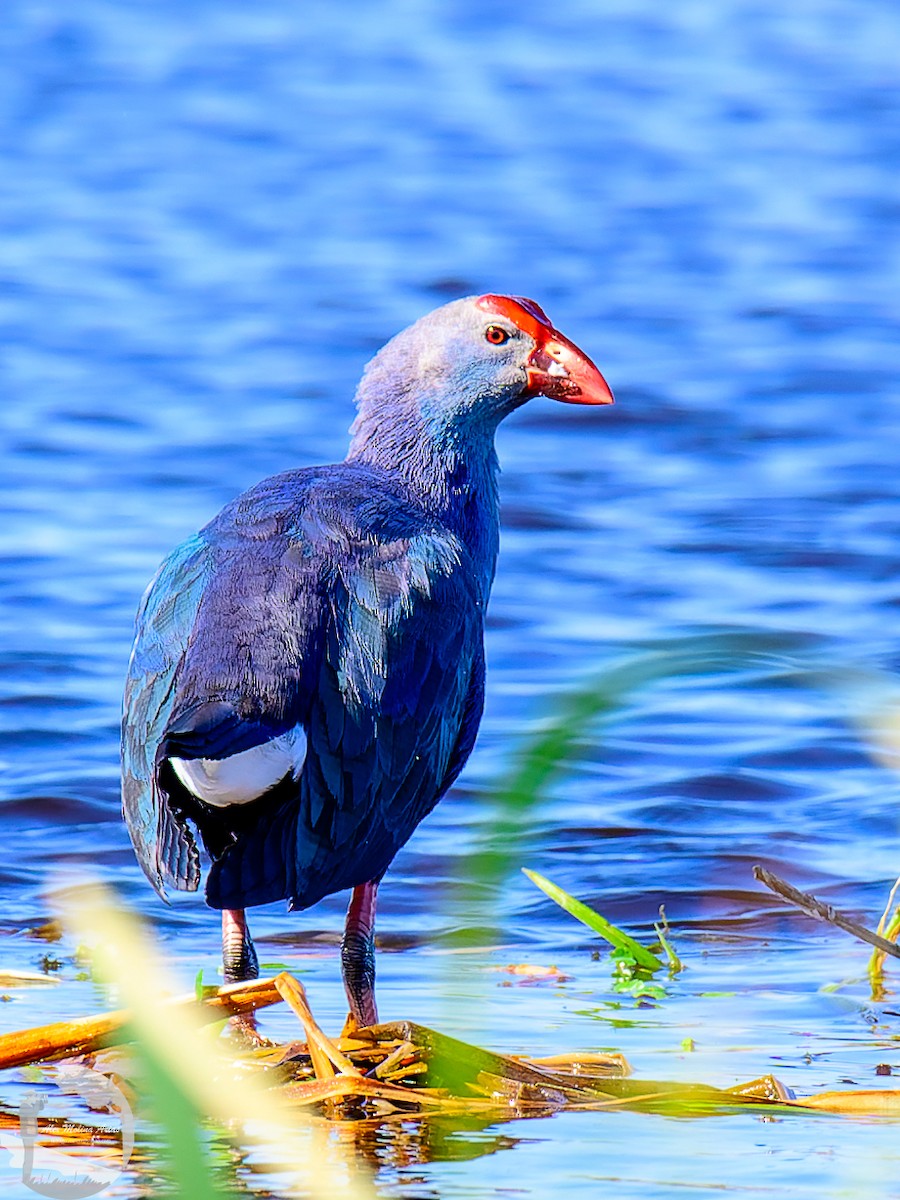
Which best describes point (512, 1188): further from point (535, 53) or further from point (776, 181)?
point (535, 53)

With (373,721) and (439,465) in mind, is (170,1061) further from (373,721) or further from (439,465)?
(439,465)

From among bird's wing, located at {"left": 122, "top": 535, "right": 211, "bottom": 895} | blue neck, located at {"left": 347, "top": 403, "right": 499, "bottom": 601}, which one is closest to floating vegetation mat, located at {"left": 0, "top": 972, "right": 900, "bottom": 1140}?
bird's wing, located at {"left": 122, "top": 535, "right": 211, "bottom": 895}

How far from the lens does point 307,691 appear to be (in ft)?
11.1

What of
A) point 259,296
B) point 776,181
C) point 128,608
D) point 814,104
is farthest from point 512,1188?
point 814,104

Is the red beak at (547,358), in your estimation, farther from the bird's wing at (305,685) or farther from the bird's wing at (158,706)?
the bird's wing at (158,706)

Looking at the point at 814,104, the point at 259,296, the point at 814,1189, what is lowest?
the point at 814,1189

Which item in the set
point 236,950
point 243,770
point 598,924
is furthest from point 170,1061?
point 598,924

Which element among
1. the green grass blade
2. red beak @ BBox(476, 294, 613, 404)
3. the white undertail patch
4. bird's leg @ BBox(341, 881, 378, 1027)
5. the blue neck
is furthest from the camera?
red beak @ BBox(476, 294, 613, 404)

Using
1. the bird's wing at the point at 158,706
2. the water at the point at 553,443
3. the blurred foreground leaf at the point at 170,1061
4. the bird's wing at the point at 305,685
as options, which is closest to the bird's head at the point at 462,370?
the bird's wing at the point at 305,685

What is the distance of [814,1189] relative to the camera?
290cm

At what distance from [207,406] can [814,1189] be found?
22.2 ft

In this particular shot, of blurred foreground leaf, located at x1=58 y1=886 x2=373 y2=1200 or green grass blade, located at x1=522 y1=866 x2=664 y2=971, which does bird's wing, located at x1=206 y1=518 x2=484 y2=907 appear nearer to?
green grass blade, located at x1=522 y1=866 x2=664 y2=971

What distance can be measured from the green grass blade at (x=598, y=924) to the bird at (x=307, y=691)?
0.26 metres

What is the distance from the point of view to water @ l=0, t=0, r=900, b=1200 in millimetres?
3805
